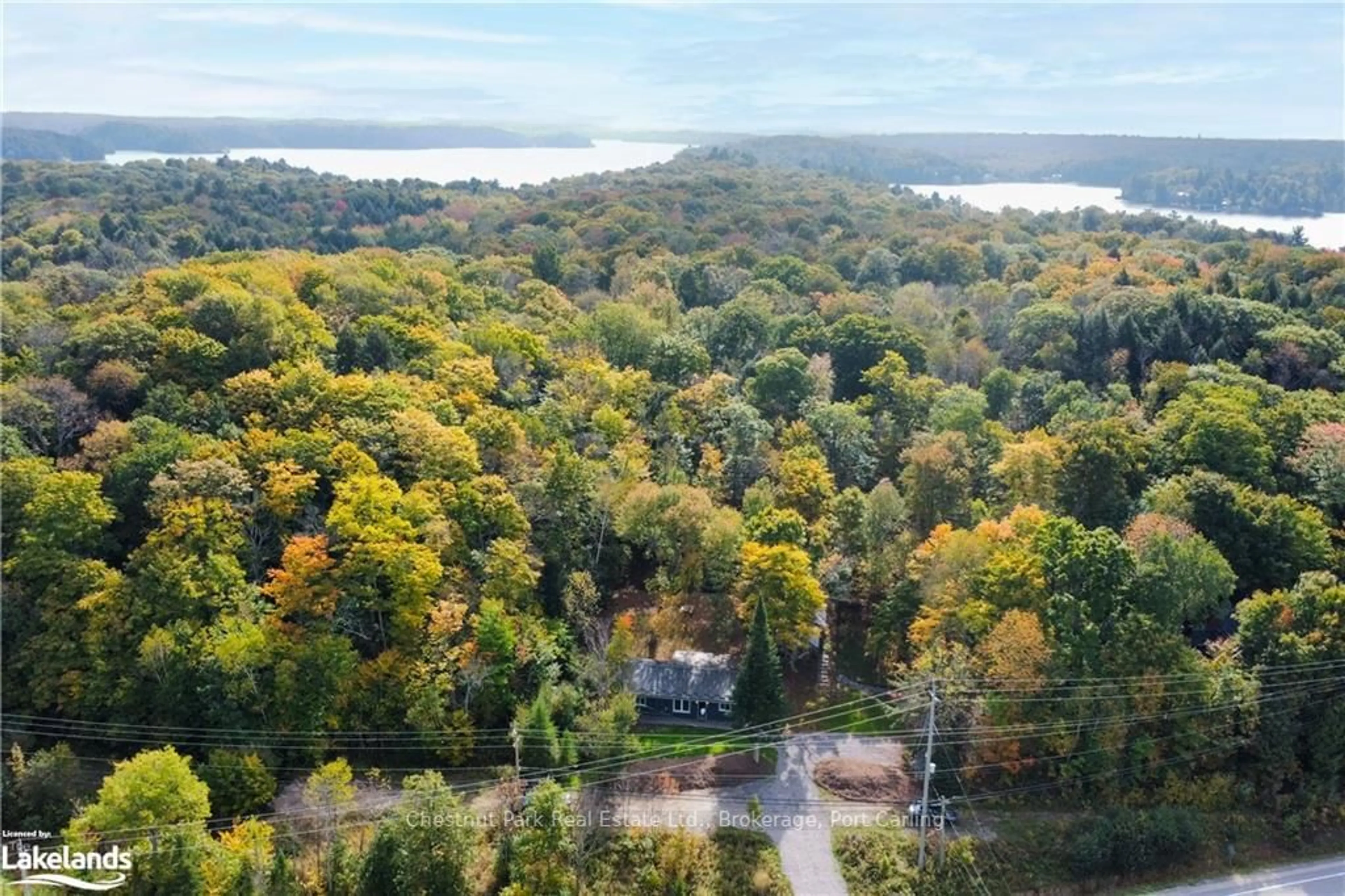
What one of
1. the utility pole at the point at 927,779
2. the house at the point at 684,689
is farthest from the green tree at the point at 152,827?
the utility pole at the point at 927,779

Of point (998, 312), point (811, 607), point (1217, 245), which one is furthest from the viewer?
point (1217, 245)

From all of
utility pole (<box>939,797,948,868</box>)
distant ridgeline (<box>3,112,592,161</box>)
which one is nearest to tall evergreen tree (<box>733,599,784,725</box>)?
utility pole (<box>939,797,948,868</box>)

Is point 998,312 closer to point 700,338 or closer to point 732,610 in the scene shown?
point 700,338

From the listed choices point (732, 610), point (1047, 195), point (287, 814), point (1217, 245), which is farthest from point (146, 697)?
point (1047, 195)

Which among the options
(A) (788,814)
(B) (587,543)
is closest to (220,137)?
(B) (587,543)

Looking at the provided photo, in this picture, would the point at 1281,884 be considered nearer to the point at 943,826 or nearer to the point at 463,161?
the point at 943,826

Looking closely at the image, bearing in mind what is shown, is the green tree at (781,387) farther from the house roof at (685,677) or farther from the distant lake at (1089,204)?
the distant lake at (1089,204)
